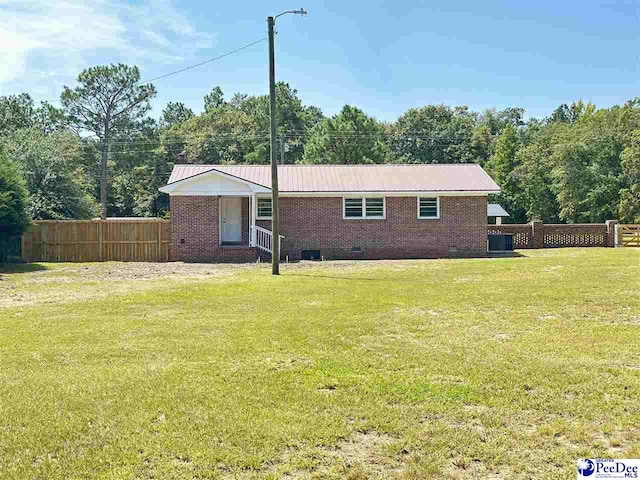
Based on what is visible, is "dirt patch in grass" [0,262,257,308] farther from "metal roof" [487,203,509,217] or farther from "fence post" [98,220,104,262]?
"metal roof" [487,203,509,217]

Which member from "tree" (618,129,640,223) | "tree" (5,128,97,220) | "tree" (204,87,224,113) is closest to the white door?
"tree" (5,128,97,220)

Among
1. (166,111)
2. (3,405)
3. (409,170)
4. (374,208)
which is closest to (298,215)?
(374,208)

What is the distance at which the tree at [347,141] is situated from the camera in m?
43.4

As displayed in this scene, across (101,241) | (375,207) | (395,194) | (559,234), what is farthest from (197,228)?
(559,234)

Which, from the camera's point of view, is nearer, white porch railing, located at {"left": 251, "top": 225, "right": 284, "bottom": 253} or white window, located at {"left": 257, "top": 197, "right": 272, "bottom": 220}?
white porch railing, located at {"left": 251, "top": 225, "right": 284, "bottom": 253}

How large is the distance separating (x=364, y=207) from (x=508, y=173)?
25285 millimetres

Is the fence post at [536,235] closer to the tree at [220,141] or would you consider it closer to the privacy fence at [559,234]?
the privacy fence at [559,234]

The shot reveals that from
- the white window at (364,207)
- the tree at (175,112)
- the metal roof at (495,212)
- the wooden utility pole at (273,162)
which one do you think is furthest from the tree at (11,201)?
the tree at (175,112)

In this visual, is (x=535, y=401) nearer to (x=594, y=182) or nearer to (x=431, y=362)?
(x=431, y=362)

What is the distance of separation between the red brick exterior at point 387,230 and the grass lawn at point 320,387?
43.5ft

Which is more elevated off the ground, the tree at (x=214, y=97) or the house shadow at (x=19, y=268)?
the tree at (x=214, y=97)

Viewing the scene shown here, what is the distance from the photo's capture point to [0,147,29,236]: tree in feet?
68.4

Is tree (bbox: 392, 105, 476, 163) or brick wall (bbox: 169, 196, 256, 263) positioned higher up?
tree (bbox: 392, 105, 476, 163)

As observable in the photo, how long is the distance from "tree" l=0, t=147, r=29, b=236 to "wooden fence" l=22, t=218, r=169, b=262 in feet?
6.11
